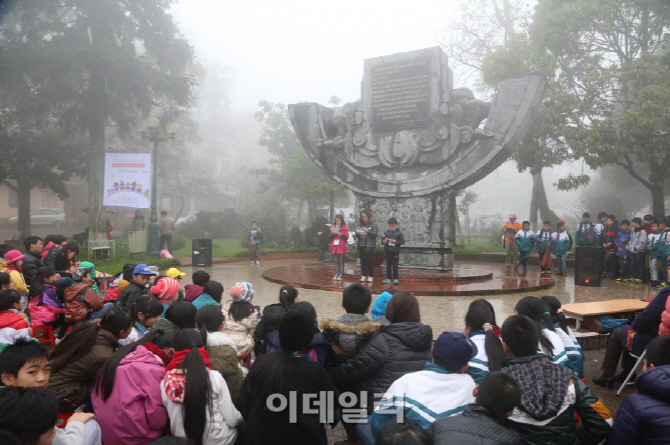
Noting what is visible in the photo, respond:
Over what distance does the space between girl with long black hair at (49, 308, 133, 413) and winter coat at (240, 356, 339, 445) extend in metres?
1.25

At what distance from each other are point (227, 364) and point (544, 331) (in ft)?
8.13

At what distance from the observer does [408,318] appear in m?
3.51

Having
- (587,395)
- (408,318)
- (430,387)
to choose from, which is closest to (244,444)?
(430,387)

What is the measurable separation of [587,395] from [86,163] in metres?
21.8

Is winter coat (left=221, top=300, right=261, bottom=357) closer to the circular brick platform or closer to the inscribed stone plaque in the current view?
the circular brick platform

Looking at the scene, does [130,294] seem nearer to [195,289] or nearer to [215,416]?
[195,289]

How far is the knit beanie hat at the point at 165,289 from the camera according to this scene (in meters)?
5.10

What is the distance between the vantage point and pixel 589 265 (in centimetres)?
1088

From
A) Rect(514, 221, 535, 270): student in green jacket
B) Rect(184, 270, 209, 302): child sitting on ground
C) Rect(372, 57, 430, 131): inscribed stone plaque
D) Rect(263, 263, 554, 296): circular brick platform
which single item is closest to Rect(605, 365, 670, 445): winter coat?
Rect(184, 270, 209, 302): child sitting on ground

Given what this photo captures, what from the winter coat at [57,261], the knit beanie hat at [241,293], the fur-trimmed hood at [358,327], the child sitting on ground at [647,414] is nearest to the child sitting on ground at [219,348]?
the knit beanie hat at [241,293]

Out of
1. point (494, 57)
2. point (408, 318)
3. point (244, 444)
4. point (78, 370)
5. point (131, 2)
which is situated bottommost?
point (244, 444)

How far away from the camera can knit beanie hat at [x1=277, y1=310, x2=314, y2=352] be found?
112 inches

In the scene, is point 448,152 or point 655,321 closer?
point 655,321

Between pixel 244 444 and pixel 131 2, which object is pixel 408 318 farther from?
pixel 131 2
